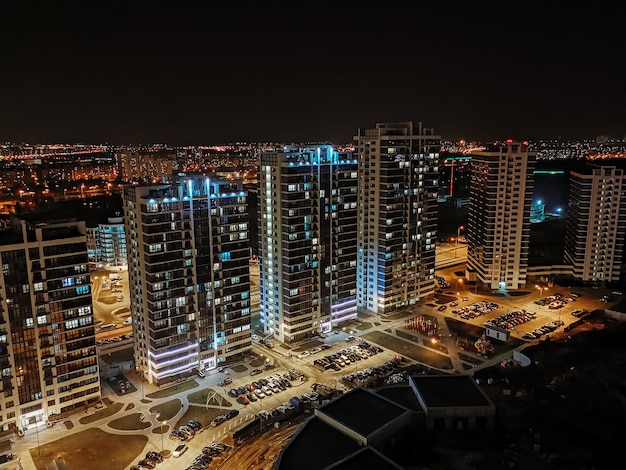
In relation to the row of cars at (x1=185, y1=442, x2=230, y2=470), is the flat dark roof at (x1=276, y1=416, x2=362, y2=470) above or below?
above

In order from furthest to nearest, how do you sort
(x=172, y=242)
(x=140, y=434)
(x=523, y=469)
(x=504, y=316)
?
1. (x=504, y=316)
2. (x=172, y=242)
3. (x=140, y=434)
4. (x=523, y=469)

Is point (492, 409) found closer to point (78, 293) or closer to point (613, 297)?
point (78, 293)

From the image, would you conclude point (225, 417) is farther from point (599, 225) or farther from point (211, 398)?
point (599, 225)

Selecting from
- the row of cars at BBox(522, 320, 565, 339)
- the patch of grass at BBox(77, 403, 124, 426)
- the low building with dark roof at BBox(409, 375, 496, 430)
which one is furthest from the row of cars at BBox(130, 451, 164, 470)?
the row of cars at BBox(522, 320, 565, 339)

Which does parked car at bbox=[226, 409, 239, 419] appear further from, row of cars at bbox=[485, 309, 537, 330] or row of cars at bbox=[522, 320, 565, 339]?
row of cars at bbox=[522, 320, 565, 339]

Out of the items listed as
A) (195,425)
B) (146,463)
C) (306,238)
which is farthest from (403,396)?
(306,238)

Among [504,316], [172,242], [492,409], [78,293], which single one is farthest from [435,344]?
[78,293]

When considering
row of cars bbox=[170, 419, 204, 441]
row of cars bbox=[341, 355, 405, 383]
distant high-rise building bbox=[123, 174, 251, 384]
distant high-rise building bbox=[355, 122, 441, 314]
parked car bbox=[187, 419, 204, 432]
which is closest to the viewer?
row of cars bbox=[170, 419, 204, 441]

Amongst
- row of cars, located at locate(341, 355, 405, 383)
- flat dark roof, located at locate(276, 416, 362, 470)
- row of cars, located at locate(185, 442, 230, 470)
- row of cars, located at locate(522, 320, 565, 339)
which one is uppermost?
flat dark roof, located at locate(276, 416, 362, 470)
